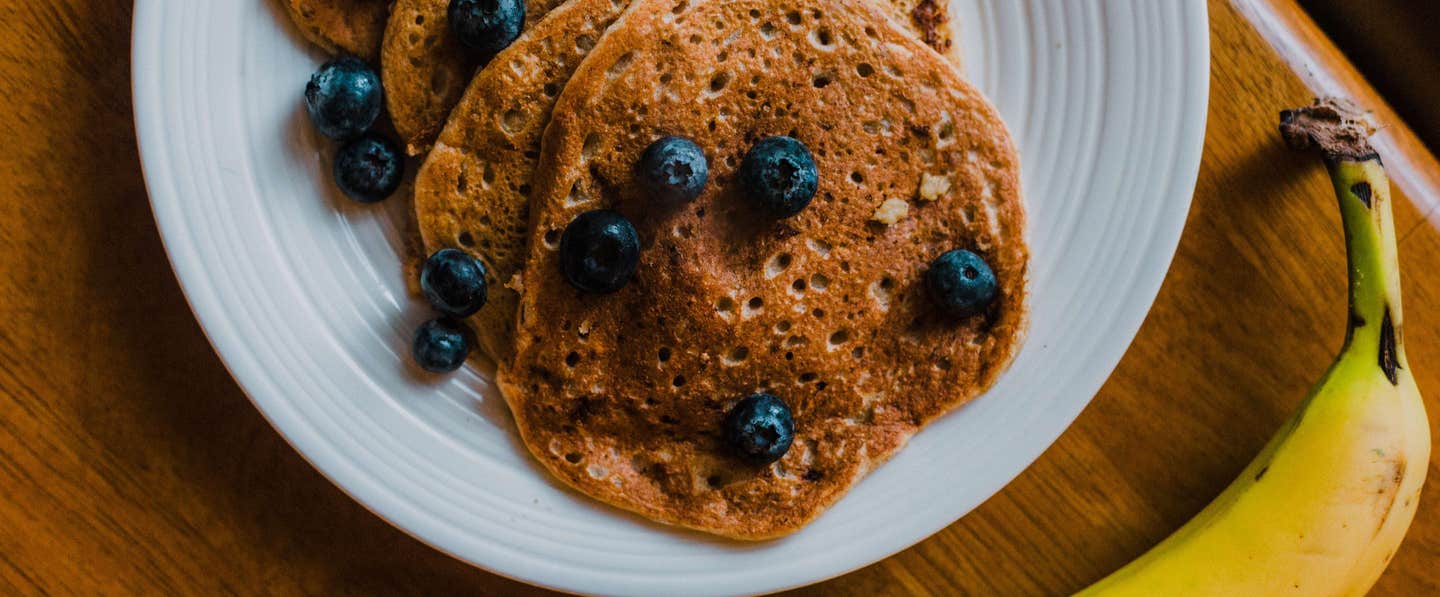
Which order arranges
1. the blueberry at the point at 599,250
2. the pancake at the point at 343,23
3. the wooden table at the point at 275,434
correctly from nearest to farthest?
the blueberry at the point at 599,250 < the pancake at the point at 343,23 < the wooden table at the point at 275,434

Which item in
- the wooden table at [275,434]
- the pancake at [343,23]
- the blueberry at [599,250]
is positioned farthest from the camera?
the wooden table at [275,434]

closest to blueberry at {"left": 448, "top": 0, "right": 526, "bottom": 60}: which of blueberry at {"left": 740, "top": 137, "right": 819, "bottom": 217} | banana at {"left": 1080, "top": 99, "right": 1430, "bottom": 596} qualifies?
blueberry at {"left": 740, "top": 137, "right": 819, "bottom": 217}

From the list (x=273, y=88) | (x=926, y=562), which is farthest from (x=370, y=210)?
(x=926, y=562)

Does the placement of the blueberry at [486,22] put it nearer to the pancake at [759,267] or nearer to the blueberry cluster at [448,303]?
the pancake at [759,267]

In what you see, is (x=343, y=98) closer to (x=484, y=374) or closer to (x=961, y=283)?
(x=484, y=374)

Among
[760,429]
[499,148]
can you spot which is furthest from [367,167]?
[760,429]

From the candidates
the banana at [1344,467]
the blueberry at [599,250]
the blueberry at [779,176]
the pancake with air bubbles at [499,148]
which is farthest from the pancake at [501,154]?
the banana at [1344,467]
